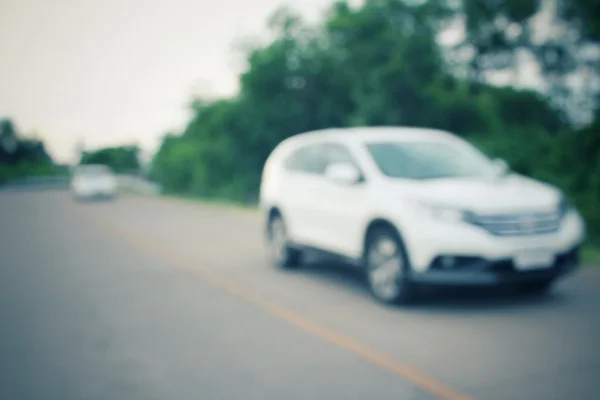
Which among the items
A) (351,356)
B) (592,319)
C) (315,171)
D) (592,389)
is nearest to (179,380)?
(351,356)

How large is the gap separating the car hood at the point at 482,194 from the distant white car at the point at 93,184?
29230 mm

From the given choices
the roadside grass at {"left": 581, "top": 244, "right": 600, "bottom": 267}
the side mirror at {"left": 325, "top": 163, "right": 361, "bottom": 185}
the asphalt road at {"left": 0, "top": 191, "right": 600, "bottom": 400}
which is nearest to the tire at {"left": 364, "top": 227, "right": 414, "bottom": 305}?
the asphalt road at {"left": 0, "top": 191, "right": 600, "bottom": 400}

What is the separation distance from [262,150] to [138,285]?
23491mm

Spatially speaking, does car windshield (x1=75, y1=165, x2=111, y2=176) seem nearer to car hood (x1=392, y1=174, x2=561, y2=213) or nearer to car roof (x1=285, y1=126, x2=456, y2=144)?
car roof (x1=285, y1=126, x2=456, y2=144)

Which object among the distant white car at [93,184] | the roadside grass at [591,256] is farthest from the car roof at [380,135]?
the distant white car at [93,184]

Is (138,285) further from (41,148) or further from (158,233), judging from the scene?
(41,148)

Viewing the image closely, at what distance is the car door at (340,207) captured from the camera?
743 cm

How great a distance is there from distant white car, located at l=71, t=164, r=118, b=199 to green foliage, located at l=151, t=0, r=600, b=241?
6.03 meters

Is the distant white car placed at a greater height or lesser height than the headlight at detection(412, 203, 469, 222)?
lesser

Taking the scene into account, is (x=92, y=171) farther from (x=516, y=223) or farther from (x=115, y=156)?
(x=115, y=156)

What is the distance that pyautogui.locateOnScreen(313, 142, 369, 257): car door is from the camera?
743 cm

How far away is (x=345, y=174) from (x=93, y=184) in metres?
28.9

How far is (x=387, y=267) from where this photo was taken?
22.9 feet

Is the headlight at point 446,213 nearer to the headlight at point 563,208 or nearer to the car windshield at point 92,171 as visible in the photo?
the headlight at point 563,208
